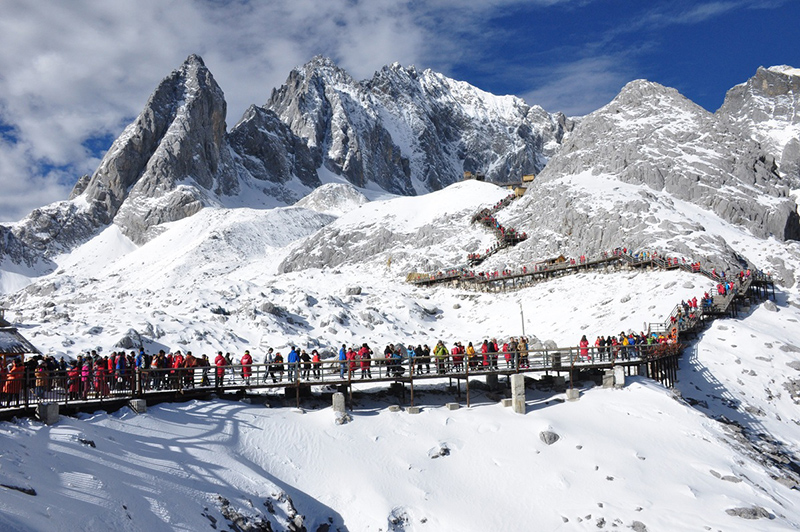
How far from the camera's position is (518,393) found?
28.8 m

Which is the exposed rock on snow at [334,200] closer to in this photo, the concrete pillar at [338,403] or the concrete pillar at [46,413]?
the concrete pillar at [338,403]

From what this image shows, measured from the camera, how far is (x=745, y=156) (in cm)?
7631

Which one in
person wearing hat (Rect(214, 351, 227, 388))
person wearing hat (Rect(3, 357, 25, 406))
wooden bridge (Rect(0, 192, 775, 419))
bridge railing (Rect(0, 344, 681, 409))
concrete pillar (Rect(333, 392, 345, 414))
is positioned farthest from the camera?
concrete pillar (Rect(333, 392, 345, 414))

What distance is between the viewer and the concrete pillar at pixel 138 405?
76.0ft

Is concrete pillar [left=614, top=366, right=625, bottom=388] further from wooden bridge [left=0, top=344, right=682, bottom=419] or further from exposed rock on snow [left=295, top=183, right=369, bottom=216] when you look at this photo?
exposed rock on snow [left=295, top=183, right=369, bottom=216]

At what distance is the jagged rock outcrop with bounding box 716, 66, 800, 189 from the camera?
138625 millimetres

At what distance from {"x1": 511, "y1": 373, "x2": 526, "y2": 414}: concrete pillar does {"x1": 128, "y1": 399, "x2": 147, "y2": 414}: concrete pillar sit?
612 inches

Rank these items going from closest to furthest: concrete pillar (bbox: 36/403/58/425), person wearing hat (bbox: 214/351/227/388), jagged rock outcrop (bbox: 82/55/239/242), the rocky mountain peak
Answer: concrete pillar (bbox: 36/403/58/425) < person wearing hat (bbox: 214/351/227/388) < the rocky mountain peak < jagged rock outcrop (bbox: 82/55/239/242)

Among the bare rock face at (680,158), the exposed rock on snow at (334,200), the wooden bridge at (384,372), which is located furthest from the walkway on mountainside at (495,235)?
the exposed rock on snow at (334,200)

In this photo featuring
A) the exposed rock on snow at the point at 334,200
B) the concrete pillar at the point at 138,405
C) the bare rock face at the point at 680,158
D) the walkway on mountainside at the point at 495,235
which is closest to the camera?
the concrete pillar at the point at 138,405

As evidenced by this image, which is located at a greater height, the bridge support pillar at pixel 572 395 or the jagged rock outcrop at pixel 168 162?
the jagged rock outcrop at pixel 168 162

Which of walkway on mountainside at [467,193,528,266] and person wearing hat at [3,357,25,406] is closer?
person wearing hat at [3,357,25,406]

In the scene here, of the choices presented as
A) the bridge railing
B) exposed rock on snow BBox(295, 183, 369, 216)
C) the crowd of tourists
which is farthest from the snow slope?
exposed rock on snow BBox(295, 183, 369, 216)

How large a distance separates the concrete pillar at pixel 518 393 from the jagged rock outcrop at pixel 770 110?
12706 centimetres
